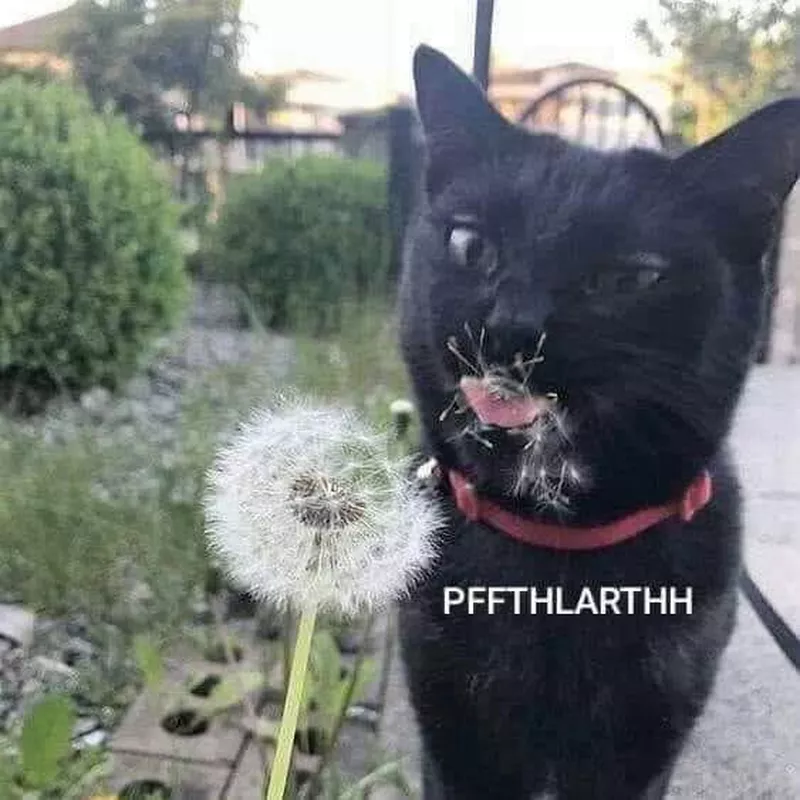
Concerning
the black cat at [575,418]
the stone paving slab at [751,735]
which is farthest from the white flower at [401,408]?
the stone paving slab at [751,735]

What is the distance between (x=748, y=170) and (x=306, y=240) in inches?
9.8

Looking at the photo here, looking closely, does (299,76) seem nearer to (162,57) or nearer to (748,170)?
(162,57)

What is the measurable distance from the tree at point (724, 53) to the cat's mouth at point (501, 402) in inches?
6.6

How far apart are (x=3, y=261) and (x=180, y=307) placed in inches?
4.0

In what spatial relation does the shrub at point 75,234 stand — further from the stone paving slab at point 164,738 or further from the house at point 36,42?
the stone paving slab at point 164,738

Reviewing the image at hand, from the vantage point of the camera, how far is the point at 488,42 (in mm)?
651

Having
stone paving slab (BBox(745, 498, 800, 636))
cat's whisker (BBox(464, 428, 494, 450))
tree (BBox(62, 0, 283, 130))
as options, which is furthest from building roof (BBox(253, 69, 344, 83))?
stone paving slab (BBox(745, 498, 800, 636))

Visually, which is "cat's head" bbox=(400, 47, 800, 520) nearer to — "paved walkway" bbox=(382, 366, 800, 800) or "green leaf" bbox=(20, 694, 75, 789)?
"paved walkway" bbox=(382, 366, 800, 800)

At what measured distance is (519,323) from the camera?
1.84 ft

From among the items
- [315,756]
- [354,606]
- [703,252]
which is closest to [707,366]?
[703,252]

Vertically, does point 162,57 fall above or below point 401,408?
above

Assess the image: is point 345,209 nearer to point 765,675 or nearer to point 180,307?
point 180,307

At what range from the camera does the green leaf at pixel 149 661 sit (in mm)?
699

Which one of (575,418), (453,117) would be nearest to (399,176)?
(453,117)
